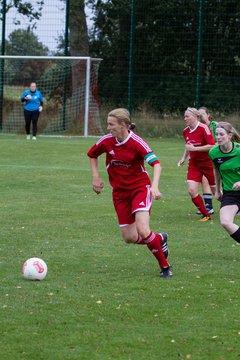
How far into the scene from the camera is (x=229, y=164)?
9.42m

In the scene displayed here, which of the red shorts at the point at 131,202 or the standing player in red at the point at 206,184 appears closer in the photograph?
the red shorts at the point at 131,202

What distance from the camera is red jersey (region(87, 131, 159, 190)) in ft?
27.9

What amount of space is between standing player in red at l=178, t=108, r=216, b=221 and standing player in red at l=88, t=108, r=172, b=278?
3771mm

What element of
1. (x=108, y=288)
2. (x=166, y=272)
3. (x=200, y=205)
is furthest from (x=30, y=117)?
(x=108, y=288)

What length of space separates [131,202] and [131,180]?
232 mm

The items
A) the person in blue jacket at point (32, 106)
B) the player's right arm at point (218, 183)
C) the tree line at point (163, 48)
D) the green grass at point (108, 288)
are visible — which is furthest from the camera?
the tree line at point (163, 48)

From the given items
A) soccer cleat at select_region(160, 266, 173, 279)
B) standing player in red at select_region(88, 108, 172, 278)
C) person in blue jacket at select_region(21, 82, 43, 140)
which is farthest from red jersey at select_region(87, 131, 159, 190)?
person in blue jacket at select_region(21, 82, 43, 140)

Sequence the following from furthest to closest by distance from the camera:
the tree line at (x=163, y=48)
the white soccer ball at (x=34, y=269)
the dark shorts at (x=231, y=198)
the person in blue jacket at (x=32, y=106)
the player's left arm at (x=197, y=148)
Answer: the tree line at (x=163, y=48) → the person in blue jacket at (x=32, y=106) → the player's left arm at (x=197, y=148) → the dark shorts at (x=231, y=198) → the white soccer ball at (x=34, y=269)

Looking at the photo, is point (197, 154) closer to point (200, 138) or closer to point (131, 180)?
point (200, 138)

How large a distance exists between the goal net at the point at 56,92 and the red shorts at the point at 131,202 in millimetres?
19775

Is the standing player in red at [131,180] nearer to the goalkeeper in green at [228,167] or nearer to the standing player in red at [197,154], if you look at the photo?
the goalkeeper in green at [228,167]

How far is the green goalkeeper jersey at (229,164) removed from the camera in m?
9.41

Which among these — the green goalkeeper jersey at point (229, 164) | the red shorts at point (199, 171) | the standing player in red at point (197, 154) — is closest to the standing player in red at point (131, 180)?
the green goalkeeper jersey at point (229, 164)

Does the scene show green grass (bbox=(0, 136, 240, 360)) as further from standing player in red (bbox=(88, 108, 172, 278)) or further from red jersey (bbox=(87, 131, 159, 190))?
red jersey (bbox=(87, 131, 159, 190))
